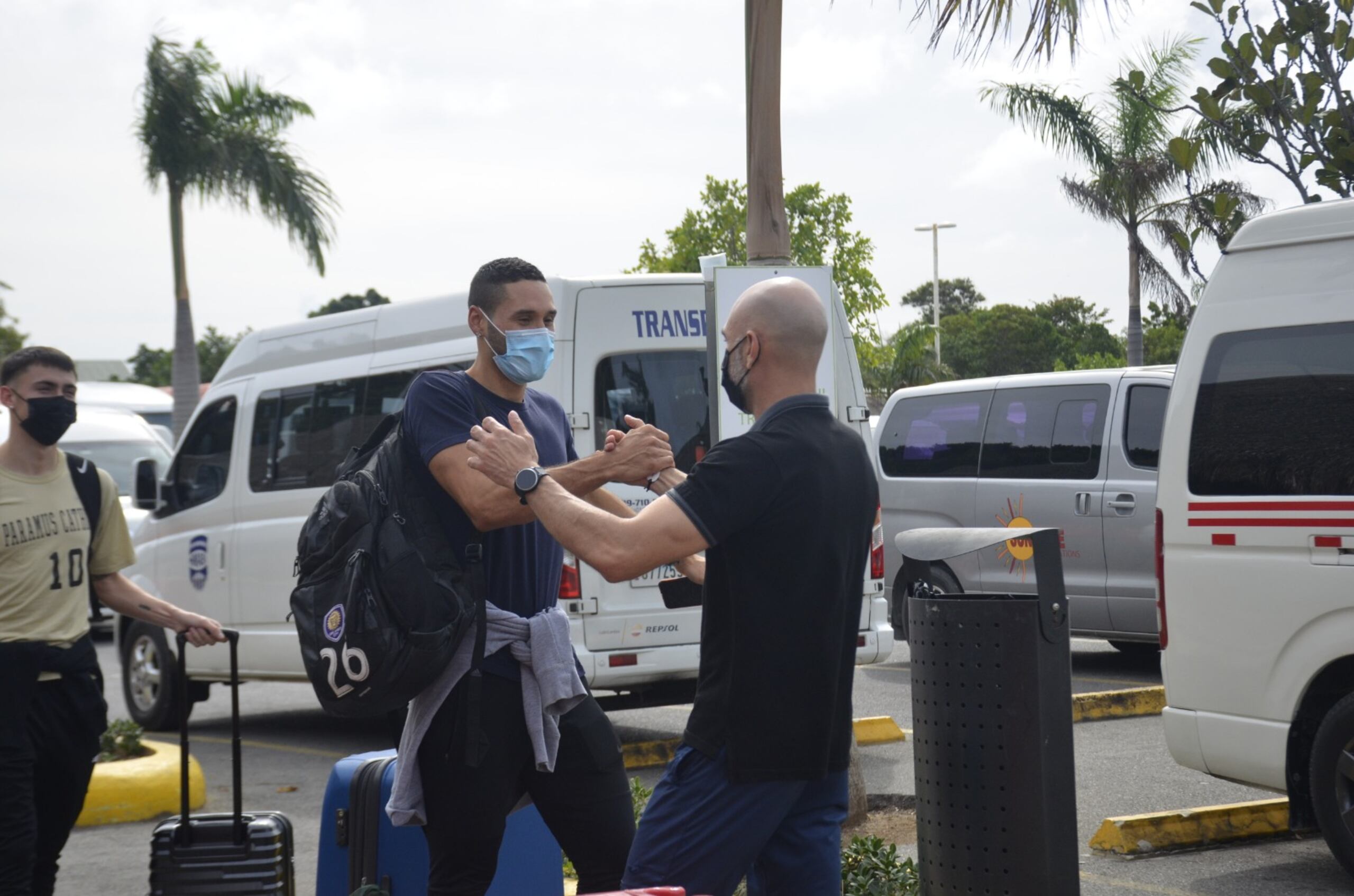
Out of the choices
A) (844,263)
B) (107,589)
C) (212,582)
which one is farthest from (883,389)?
(107,589)

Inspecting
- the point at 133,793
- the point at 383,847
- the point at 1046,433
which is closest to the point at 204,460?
the point at 133,793

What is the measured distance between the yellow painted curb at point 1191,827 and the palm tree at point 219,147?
19.4 meters

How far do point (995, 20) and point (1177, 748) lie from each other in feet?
9.75

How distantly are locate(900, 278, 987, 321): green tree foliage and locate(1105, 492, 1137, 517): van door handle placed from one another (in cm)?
6090

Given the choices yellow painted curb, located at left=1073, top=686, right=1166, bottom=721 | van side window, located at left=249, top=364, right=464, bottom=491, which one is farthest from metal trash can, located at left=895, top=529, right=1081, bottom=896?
yellow painted curb, located at left=1073, top=686, right=1166, bottom=721

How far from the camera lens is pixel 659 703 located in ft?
28.1

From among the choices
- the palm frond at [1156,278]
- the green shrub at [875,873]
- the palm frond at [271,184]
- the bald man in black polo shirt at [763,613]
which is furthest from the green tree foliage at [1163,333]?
the bald man in black polo shirt at [763,613]

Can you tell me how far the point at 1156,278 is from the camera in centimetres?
2792

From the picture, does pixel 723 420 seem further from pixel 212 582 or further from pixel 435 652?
pixel 212 582

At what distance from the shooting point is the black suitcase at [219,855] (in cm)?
398

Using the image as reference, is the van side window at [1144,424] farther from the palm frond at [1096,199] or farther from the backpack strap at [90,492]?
the palm frond at [1096,199]

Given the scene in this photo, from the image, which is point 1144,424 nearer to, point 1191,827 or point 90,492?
point 1191,827

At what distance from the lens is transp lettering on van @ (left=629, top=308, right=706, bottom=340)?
7.79 metres

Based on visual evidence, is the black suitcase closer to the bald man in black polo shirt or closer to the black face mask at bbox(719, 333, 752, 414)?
the bald man in black polo shirt
